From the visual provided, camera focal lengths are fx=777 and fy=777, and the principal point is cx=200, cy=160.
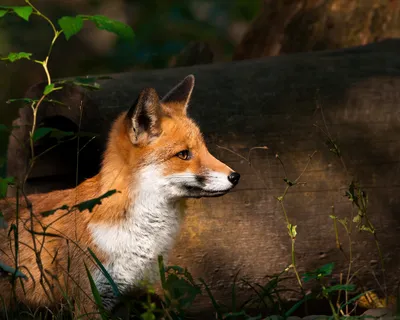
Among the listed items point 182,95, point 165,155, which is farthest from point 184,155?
point 182,95

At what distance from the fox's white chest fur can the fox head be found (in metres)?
0.01

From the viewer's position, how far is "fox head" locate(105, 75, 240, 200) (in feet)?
12.9

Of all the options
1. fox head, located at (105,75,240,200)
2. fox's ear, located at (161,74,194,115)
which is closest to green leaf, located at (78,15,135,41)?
fox head, located at (105,75,240,200)

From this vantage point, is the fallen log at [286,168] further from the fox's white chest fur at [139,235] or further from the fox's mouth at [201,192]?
the fox's mouth at [201,192]

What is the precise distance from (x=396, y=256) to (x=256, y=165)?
3.27ft

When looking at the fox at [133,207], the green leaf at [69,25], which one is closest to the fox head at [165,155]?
the fox at [133,207]

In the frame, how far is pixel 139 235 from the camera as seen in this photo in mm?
4062

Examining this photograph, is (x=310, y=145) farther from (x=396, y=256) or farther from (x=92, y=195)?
(x=92, y=195)

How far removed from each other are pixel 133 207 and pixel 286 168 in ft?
3.32

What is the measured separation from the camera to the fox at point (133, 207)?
Result: 13.0ft

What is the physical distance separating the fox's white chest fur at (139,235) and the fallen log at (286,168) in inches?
15.7

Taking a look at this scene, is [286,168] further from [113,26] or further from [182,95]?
[113,26]

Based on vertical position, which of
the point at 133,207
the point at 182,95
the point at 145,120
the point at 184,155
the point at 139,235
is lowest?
the point at 139,235

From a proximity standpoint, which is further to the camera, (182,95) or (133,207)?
(182,95)
